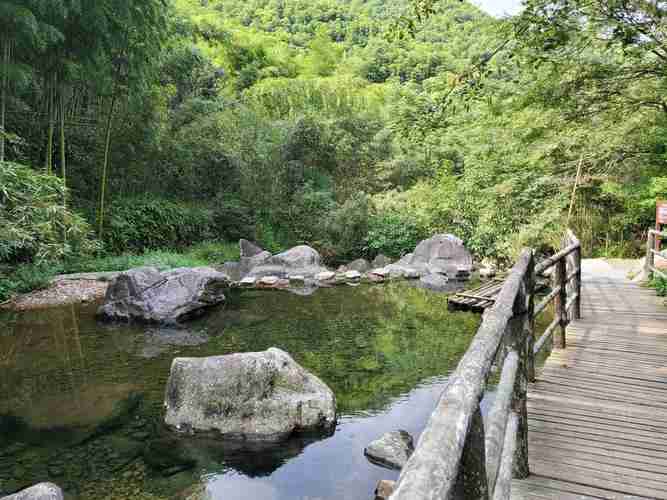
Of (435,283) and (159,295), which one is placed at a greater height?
(159,295)

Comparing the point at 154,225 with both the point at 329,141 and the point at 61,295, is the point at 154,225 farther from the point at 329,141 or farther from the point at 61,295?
the point at 329,141

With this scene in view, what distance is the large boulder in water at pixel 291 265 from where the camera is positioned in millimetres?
12555

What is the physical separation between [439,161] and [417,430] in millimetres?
15783

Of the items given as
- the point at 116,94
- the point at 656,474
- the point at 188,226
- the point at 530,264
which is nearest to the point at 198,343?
the point at 530,264

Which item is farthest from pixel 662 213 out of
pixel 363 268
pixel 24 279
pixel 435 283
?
pixel 24 279

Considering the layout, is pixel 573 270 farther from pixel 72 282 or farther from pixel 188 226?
pixel 188 226

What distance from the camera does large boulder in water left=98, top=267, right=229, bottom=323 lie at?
27.9 ft

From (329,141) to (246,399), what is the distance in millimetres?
13540

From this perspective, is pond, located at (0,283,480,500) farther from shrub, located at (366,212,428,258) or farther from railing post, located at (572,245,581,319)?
shrub, located at (366,212,428,258)

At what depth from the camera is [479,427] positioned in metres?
1.02

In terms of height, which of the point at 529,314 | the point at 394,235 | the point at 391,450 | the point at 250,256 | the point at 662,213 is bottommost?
the point at 391,450

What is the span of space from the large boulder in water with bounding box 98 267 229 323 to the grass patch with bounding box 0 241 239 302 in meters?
1.94

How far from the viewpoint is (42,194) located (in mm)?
8031

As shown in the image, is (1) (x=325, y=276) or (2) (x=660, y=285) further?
(1) (x=325, y=276)
